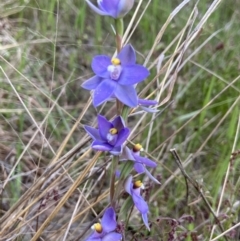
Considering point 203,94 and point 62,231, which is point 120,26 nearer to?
point 62,231

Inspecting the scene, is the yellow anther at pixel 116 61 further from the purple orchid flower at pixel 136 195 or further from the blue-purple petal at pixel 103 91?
the purple orchid flower at pixel 136 195

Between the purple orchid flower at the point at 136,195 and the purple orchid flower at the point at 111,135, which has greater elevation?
the purple orchid flower at the point at 111,135

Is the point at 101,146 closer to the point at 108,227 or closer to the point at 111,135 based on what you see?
the point at 111,135

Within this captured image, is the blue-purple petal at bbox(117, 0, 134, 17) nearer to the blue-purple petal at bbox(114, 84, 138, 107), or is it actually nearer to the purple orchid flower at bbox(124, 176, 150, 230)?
the blue-purple petal at bbox(114, 84, 138, 107)

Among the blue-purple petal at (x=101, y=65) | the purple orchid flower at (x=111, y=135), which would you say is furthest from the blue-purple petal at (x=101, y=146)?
the blue-purple petal at (x=101, y=65)

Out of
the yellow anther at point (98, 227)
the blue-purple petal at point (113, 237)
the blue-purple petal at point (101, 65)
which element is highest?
the blue-purple petal at point (101, 65)

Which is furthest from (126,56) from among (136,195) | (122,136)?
(136,195)
